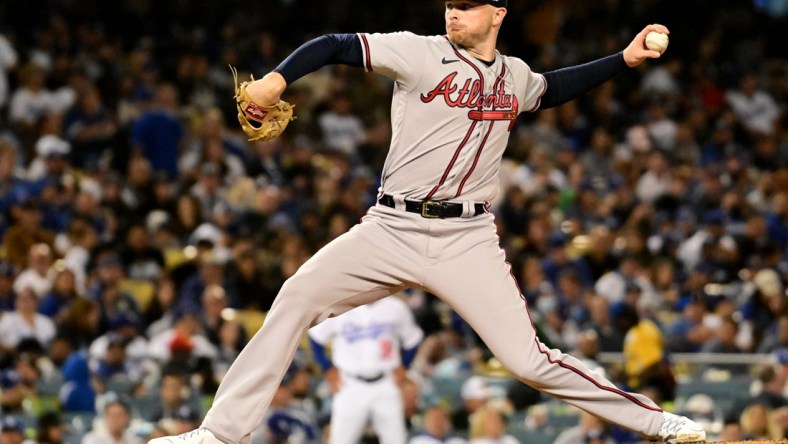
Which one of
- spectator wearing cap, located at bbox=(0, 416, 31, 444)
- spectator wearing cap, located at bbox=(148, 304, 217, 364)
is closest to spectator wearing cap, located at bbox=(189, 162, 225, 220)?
spectator wearing cap, located at bbox=(148, 304, 217, 364)

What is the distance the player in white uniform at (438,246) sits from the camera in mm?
4270

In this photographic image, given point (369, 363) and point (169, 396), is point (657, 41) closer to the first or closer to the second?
point (369, 363)

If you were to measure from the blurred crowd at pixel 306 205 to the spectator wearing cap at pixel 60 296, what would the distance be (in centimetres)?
1

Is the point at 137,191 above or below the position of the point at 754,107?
above

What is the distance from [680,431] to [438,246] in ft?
3.58

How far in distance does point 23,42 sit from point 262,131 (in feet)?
33.0

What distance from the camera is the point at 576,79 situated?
4777 millimetres

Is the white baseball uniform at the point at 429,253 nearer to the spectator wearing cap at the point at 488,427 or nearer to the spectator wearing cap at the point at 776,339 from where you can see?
the spectator wearing cap at the point at 488,427

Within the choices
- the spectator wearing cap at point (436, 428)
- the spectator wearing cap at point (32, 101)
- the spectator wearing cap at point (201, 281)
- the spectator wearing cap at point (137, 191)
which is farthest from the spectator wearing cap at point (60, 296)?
the spectator wearing cap at point (32, 101)

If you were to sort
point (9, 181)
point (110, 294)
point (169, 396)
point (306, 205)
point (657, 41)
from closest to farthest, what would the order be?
point (657, 41)
point (169, 396)
point (110, 294)
point (9, 181)
point (306, 205)

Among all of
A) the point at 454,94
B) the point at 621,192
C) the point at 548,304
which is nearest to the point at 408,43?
the point at 454,94

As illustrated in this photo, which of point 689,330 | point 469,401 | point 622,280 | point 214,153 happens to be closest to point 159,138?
point 214,153

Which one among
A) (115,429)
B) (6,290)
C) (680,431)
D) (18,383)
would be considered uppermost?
(680,431)

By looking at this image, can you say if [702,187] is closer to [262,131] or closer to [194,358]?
[194,358]
